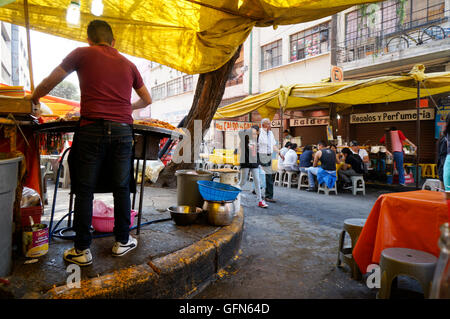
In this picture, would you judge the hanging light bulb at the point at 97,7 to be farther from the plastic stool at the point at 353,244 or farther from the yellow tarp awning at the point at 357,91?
the yellow tarp awning at the point at 357,91

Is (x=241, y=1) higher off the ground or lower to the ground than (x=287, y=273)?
higher

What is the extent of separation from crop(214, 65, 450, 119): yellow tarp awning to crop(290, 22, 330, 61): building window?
427cm

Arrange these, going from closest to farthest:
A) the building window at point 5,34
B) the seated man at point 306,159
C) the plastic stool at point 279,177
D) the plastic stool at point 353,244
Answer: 1. the plastic stool at point 353,244
2. the seated man at point 306,159
3. the plastic stool at point 279,177
4. the building window at point 5,34

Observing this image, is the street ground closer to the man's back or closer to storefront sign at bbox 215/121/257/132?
the man's back

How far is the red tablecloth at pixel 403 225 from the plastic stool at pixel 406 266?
115 mm

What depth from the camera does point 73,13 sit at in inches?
147

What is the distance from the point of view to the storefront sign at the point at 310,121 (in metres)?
14.4

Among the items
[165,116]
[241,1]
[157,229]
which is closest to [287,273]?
[157,229]

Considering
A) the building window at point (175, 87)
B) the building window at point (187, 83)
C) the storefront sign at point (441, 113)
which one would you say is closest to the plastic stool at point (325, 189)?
the storefront sign at point (441, 113)

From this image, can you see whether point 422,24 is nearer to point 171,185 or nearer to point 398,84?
point 398,84

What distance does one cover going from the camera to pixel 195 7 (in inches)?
163

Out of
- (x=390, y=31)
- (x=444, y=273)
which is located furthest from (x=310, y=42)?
(x=444, y=273)

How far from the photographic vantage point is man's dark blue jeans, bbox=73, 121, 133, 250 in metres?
2.27
